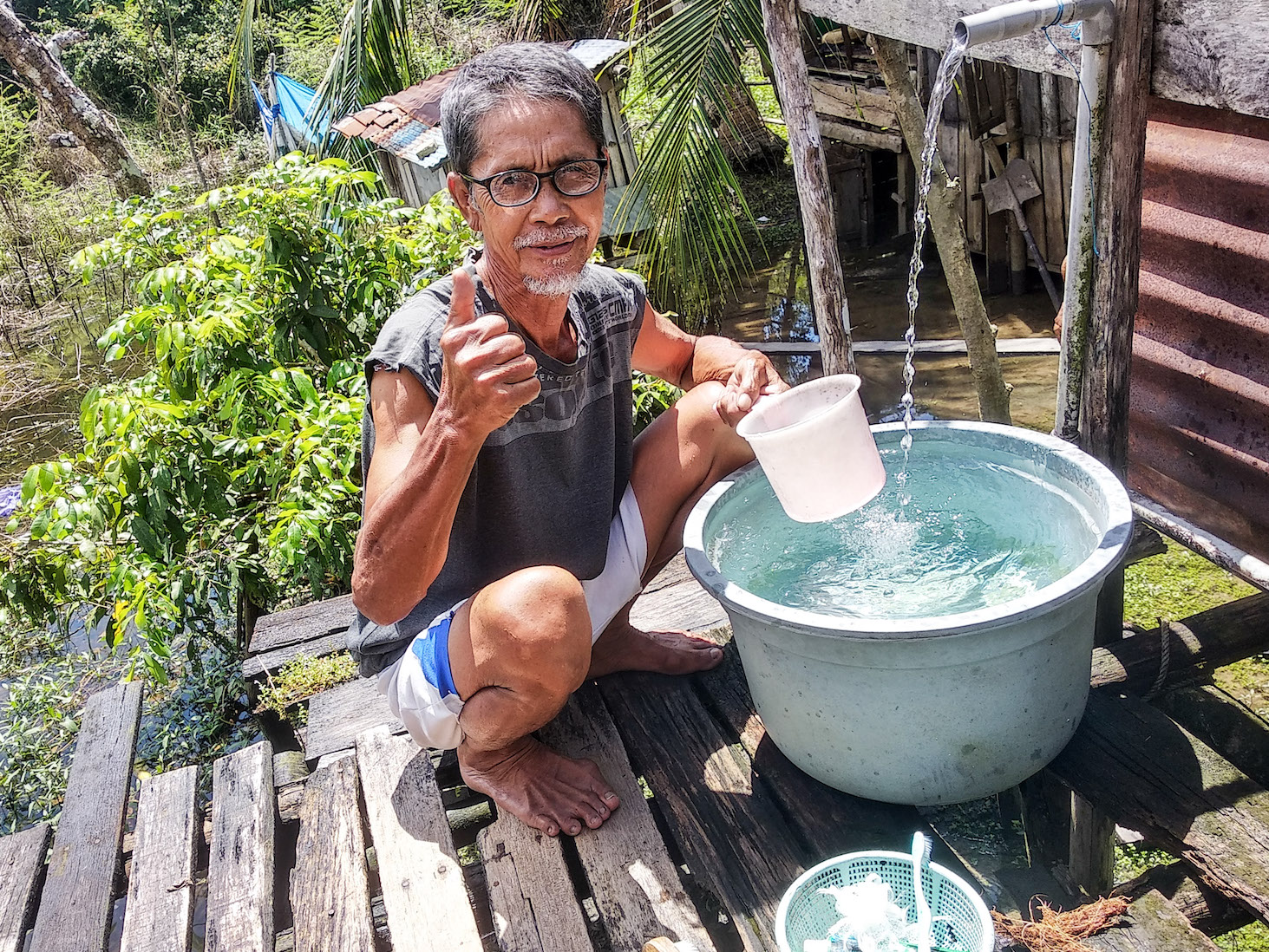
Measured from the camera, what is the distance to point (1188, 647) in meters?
2.43

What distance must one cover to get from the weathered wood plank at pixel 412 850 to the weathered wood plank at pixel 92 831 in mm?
608

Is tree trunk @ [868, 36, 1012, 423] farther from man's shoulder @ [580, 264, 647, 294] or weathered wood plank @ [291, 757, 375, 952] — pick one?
weathered wood plank @ [291, 757, 375, 952]

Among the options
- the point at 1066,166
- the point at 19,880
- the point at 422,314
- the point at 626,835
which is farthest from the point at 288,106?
the point at 626,835

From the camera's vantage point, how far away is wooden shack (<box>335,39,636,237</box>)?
7.34m

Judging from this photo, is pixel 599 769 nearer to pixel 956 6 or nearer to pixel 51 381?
pixel 956 6

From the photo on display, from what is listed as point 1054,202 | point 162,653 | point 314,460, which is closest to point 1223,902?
point 314,460

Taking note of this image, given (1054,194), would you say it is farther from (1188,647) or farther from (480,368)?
(480,368)

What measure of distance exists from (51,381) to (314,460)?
267 inches

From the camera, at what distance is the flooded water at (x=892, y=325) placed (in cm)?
560

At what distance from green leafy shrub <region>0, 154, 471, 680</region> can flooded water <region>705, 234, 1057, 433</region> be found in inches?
114

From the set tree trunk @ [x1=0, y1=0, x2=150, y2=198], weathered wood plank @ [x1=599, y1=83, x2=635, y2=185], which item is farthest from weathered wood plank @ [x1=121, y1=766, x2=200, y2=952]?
tree trunk @ [x1=0, y1=0, x2=150, y2=198]

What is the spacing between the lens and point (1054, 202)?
6391 mm

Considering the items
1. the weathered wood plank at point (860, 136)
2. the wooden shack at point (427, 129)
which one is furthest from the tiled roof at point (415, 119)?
the weathered wood plank at point (860, 136)

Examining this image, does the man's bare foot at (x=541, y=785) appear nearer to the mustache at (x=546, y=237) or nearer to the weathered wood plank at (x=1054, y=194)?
the mustache at (x=546, y=237)
